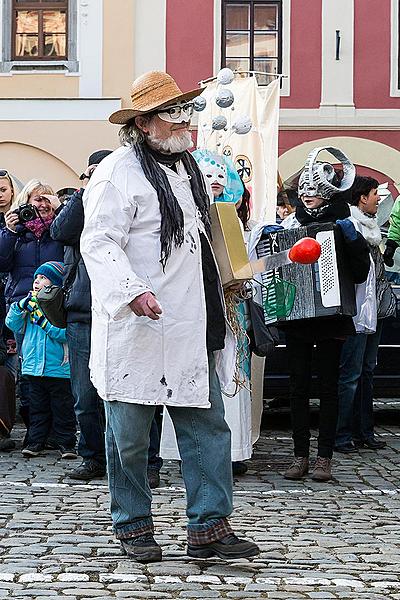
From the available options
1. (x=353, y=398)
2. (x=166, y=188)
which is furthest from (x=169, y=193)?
(x=353, y=398)

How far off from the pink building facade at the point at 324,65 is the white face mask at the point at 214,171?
14.7 m

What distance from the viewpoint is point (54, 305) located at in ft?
26.9

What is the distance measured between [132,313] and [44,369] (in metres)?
3.73

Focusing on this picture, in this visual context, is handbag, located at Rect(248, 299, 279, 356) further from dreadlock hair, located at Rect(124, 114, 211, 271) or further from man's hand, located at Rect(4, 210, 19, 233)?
dreadlock hair, located at Rect(124, 114, 211, 271)

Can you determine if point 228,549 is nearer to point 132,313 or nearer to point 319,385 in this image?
point 132,313

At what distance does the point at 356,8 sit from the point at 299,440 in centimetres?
1576

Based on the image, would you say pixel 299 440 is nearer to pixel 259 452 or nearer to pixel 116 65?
pixel 259 452

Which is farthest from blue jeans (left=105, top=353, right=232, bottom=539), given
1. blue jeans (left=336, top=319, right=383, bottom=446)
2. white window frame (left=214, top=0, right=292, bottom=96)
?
white window frame (left=214, top=0, right=292, bottom=96)

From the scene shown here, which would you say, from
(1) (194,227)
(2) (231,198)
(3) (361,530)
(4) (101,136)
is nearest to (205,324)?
(1) (194,227)

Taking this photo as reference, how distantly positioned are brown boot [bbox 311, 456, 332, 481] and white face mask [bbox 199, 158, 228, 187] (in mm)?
1735

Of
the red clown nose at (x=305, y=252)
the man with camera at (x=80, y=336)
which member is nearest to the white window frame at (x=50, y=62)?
the man with camera at (x=80, y=336)

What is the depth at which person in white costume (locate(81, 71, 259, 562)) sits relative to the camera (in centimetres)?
540

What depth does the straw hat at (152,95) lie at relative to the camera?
564cm

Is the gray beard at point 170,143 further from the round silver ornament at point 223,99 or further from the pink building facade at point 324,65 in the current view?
the pink building facade at point 324,65
